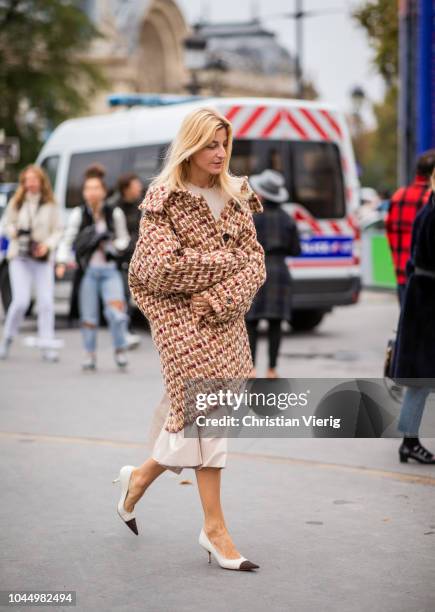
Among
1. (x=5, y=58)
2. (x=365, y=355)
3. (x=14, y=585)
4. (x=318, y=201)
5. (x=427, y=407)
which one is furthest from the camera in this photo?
(x=5, y=58)

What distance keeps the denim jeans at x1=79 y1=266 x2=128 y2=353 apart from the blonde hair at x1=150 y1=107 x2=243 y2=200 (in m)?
6.40

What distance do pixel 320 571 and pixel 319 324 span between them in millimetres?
11360

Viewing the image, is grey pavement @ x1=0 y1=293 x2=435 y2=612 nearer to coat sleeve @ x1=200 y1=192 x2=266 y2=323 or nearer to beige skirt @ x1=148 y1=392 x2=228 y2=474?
beige skirt @ x1=148 y1=392 x2=228 y2=474

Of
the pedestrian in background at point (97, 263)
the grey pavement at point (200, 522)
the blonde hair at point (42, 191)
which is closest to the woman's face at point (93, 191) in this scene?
the pedestrian in background at point (97, 263)

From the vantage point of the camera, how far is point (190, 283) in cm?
471

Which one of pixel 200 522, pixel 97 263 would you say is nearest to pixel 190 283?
pixel 200 522

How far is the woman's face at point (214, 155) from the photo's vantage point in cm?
477

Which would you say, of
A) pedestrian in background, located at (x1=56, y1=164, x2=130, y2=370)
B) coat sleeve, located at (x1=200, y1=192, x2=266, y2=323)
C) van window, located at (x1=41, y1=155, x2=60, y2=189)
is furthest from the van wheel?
coat sleeve, located at (x1=200, y1=192, x2=266, y2=323)

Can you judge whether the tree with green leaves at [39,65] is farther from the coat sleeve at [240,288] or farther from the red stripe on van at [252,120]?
the coat sleeve at [240,288]

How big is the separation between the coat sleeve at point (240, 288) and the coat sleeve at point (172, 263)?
0.11 feet

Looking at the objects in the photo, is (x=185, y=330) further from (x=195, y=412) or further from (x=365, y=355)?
(x=365, y=355)

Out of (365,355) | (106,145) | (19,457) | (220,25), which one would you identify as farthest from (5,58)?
(19,457)

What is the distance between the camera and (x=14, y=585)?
4.56 metres

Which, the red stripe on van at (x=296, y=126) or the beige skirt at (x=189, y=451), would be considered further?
the red stripe on van at (x=296, y=126)
